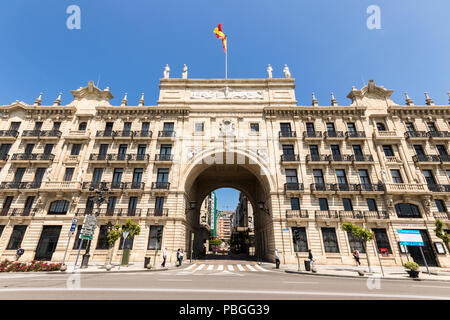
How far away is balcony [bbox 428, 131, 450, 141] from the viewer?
81.8 ft

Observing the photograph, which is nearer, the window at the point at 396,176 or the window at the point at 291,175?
the window at the point at 396,176

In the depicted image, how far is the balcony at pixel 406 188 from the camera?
73.0ft

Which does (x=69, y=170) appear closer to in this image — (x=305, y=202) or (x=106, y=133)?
(x=106, y=133)

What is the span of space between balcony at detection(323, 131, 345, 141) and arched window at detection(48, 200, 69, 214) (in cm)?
3233

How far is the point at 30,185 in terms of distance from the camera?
23.9 m

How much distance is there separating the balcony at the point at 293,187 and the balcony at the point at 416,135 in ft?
49.4

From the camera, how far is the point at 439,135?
25.2 meters

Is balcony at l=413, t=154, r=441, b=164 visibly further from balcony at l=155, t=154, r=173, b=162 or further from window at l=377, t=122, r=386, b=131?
balcony at l=155, t=154, r=173, b=162

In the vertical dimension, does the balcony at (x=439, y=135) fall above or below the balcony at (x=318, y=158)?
above

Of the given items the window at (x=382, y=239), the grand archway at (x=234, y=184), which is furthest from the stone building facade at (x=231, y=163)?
the grand archway at (x=234, y=184)

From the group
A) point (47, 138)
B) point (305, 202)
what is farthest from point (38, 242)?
point (305, 202)

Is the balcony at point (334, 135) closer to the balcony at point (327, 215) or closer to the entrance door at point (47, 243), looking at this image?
the balcony at point (327, 215)

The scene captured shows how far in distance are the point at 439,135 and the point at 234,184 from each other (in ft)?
92.1
